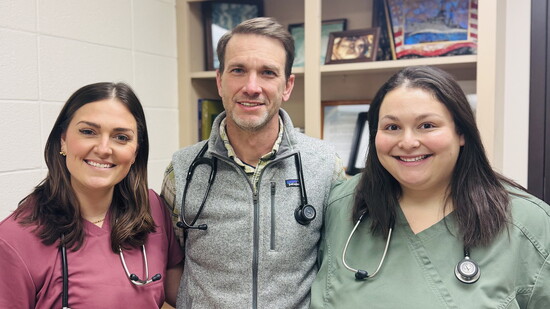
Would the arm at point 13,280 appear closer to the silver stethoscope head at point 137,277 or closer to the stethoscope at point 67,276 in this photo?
the stethoscope at point 67,276

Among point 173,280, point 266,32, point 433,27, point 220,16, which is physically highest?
point 220,16

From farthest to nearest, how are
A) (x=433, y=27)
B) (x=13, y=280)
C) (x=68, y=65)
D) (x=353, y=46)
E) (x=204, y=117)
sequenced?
(x=204, y=117)
(x=353, y=46)
(x=433, y=27)
(x=68, y=65)
(x=13, y=280)

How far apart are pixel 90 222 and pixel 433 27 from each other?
1558mm

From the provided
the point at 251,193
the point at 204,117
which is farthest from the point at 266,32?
the point at 204,117

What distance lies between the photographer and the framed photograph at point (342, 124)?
2.21 m

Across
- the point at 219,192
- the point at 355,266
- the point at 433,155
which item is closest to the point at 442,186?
the point at 433,155

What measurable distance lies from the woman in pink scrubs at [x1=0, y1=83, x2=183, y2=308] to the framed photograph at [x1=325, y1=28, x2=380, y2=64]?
3.54ft

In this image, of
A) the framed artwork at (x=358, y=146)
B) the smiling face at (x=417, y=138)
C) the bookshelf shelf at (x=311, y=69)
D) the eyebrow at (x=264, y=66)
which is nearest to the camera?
the smiling face at (x=417, y=138)

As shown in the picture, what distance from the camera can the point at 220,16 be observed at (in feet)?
7.81

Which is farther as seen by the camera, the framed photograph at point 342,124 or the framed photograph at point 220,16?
the framed photograph at point 220,16

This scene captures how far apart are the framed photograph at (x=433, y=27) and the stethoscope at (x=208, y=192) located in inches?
35.9

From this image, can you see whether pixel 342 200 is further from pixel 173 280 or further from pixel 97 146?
pixel 97 146

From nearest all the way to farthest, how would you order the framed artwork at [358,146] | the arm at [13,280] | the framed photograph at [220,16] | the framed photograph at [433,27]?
1. the arm at [13,280]
2. the framed photograph at [433,27]
3. the framed artwork at [358,146]
4. the framed photograph at [220,16]

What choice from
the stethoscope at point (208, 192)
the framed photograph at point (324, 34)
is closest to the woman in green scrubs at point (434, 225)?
the stethoscope at point (208, 192)
